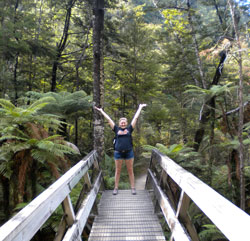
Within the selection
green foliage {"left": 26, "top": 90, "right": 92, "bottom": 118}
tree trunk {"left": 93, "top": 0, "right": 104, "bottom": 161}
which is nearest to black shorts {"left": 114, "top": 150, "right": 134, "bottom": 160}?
tree trunk {"left": 93, "top": 0, "right": 104, "bottom": 161}

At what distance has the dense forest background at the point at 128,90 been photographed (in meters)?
4.07

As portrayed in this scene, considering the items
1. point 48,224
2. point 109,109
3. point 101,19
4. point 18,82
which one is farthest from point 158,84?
point 48,224

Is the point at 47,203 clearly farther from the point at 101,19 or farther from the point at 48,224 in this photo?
the point at 101,19

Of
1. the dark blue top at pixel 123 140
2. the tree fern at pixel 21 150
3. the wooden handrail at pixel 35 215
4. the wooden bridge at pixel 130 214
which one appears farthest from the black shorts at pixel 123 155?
the wooden handrail at pixel 35 215

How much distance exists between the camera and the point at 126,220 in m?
3.79

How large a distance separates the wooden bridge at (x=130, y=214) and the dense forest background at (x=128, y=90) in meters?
1.10

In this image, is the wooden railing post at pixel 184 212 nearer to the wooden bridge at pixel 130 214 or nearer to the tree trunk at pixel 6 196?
the wooden bridge at pixel 130 214

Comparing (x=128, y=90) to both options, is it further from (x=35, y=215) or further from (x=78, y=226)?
(x=35, y=215)

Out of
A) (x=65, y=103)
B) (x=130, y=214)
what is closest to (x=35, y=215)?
(x=130, y=214)

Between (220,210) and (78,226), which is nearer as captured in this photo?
(220,210)

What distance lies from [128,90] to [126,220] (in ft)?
32.6

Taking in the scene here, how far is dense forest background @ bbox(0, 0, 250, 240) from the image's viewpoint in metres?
4.07

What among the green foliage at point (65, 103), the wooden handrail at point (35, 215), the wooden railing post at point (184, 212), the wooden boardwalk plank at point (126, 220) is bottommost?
the wooden boardwalk plank at point (126, 220)

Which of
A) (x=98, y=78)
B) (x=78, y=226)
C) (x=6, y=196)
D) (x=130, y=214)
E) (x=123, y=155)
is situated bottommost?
(x=130, y=214)
